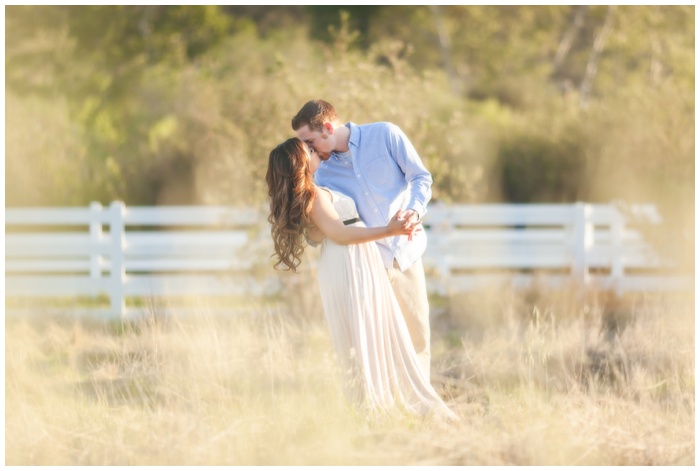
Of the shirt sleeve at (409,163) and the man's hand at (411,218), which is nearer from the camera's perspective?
the man's hand at (411,218)

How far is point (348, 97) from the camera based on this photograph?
845 cm

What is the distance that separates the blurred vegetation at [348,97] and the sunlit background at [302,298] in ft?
0.14

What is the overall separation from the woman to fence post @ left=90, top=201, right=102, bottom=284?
5.95m

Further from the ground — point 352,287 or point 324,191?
point 324,191

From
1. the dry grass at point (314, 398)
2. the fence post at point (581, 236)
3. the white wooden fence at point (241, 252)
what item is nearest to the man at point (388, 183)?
the dry grass at point (314, 398)

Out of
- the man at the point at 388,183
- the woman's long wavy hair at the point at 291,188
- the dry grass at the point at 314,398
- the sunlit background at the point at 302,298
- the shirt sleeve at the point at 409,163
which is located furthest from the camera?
the man at the point at 388,183

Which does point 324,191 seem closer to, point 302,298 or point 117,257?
point 302,298

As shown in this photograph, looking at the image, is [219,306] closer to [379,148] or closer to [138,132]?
[379,148]

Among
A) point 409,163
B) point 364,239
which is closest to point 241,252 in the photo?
point 409,163

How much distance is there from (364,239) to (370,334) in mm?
499

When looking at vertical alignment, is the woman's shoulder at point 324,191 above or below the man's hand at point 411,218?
above

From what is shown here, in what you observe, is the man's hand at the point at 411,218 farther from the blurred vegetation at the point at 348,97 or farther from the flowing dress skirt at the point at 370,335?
the blurred vegetation at the point at 348,97

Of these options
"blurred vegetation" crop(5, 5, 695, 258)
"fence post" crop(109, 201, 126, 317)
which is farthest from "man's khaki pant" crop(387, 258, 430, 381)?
"fence post" crop(109, 201, 126, 317)

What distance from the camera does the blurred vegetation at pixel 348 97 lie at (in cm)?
906
